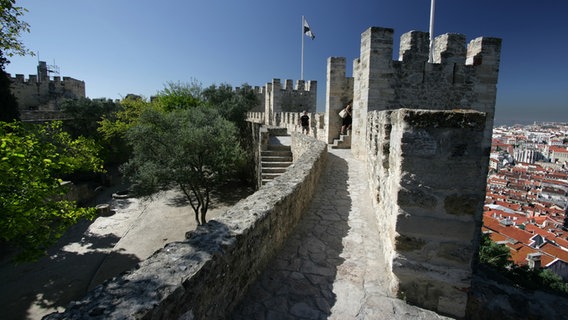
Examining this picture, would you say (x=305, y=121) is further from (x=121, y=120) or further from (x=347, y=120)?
(x=121, y=120)

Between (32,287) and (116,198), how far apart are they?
30.7 ft

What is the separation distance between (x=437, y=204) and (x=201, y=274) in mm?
2053

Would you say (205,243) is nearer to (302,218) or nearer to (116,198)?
(302,218)

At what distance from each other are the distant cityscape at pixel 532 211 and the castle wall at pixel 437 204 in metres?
17.9

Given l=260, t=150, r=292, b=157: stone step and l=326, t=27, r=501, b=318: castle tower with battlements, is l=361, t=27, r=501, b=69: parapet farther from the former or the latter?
l=326, t=27, r=501, b=318: castle tower with battlements

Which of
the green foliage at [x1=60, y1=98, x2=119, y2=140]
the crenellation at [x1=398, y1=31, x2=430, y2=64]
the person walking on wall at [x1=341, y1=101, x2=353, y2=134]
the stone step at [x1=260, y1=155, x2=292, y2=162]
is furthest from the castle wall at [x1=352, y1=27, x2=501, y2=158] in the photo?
the green foliage at [x1=60, y1=98, x2=119, y2=140]

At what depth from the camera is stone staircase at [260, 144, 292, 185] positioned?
1192cm

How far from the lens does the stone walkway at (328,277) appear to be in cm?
252

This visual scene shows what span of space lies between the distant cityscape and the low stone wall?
18815 mm

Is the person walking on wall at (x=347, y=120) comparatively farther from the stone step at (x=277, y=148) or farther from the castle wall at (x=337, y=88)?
the stone step at (x=277, y=148)

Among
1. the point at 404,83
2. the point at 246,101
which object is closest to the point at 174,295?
the point at 404,83

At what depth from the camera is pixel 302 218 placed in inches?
184

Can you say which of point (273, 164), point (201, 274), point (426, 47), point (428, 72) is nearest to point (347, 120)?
point (273, 164)

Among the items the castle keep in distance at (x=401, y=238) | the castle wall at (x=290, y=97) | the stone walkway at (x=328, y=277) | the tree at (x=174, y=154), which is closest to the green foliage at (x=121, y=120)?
the tree at (x=174, y=154)
